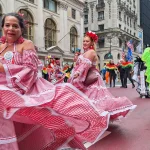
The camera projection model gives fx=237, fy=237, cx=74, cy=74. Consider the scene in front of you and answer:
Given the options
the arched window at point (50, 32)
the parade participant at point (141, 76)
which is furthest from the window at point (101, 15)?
the parade participant at point (141, 76)

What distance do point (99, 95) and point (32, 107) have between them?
2.19 metres

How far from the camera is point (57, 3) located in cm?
2888

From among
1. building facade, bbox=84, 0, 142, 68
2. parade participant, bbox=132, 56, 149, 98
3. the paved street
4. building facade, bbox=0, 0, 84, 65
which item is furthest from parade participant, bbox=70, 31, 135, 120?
building facade, bbox=84, 0, 142, 68

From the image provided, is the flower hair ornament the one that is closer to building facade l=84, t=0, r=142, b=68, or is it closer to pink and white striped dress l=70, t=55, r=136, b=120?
pink and white striped dress l=70, t=55, r=136, b=120

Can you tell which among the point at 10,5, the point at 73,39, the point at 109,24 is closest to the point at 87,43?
the point at 10,5

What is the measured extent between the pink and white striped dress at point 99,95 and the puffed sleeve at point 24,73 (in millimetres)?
1782

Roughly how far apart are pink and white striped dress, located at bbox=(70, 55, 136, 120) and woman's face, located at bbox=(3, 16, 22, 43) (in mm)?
1773

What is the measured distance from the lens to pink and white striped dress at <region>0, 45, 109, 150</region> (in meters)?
1.68

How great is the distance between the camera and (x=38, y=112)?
5.69 feet

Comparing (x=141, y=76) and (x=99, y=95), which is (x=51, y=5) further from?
(x=99, y=95)

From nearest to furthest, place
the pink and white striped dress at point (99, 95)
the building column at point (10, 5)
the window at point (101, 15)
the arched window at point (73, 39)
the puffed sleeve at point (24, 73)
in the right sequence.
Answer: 1. the puffed sleeve at point (24, 73)
2. the pink and white striped dress at point (99, 95)
3. the building column at point (10, 5)
4. the arched window at point (73, 39)
5. the window at point (101, 15)

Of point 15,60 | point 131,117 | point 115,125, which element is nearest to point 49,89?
Answer: point 15,60

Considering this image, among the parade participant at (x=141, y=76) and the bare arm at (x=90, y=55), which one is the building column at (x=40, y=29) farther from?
the bare arm at (x=90, y=55)

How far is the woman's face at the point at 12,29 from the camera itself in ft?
6.95
